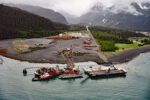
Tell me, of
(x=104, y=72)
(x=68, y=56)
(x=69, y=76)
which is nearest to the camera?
(x=69, y=76)

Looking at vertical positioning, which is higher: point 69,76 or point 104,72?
point 104,72

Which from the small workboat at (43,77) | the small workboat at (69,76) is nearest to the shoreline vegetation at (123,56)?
the small workboat at (69,76)

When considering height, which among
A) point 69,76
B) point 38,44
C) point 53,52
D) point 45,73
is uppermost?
point 38,44

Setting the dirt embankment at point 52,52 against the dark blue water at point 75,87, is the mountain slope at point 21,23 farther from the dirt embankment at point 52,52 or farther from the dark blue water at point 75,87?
the dark blue water at point 75,87

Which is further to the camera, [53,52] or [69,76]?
[53,52]

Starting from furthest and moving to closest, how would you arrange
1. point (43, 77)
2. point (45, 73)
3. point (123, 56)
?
point (123, 56) → point (45, 73) → point (43, 77)

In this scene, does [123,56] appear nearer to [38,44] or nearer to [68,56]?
[68,56]

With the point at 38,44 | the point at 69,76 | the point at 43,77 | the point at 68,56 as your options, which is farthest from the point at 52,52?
the point at 43,77
